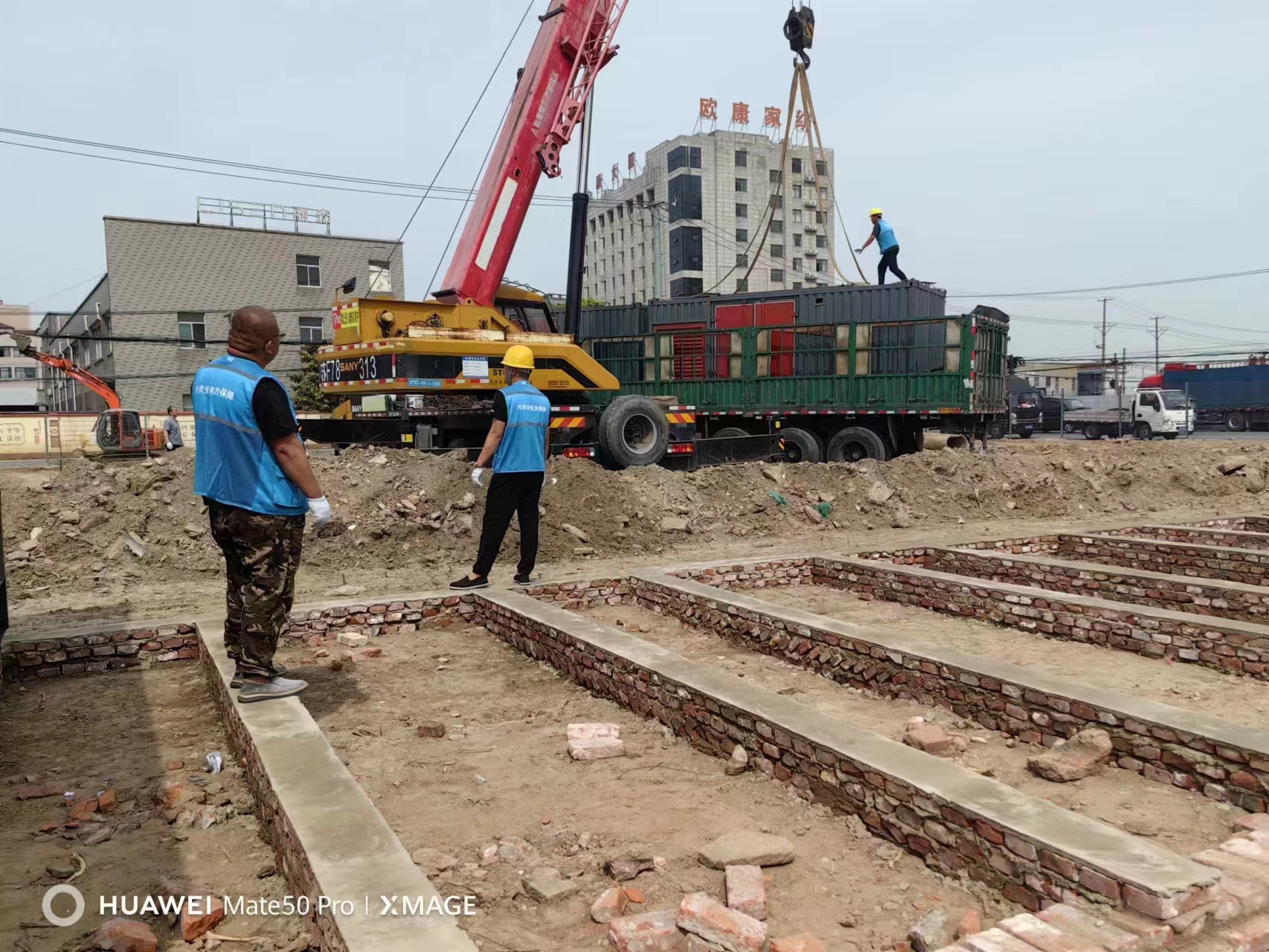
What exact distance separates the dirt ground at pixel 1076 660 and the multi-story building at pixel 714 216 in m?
52.0

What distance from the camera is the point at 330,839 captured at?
8.23ft

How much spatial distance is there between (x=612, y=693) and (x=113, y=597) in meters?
4.85

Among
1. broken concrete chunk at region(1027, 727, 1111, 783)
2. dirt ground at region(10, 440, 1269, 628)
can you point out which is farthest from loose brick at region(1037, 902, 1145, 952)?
dirt ground at region(10, 440, 1269, 628)

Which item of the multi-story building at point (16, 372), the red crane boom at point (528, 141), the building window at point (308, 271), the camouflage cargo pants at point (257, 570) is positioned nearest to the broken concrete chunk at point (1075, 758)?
the camouflage cargo pants at point (257, 570)

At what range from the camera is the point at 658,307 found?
16156 millimetres

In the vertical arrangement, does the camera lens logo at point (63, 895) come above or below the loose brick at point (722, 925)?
below

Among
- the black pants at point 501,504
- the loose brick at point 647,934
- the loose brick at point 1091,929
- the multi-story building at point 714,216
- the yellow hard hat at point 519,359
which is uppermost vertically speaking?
the multi-story building at point 714,216

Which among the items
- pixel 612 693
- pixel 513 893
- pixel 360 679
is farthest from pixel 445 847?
pixel 360 679

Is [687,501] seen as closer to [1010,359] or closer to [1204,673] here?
[1204,673]

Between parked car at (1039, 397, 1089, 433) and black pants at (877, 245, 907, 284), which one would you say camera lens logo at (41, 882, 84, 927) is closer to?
black pants at (877, 245, 907, 284)

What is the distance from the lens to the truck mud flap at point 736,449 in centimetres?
1365

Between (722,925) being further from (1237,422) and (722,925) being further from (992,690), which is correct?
(1237,422)

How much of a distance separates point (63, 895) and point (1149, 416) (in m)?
30.4

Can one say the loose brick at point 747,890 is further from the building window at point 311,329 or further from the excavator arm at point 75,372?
the building window at point 311,329
